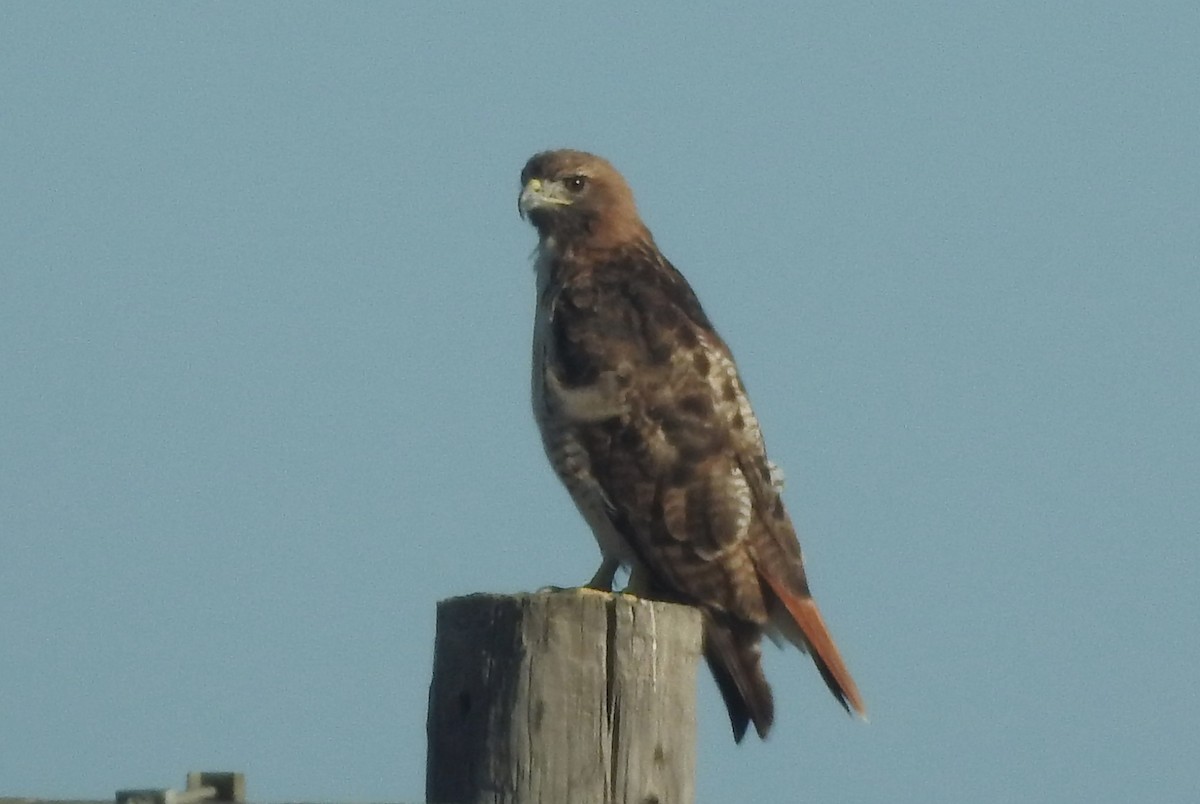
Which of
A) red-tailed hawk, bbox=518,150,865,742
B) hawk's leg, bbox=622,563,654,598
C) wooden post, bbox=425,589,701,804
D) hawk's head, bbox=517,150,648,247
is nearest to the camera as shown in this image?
wooden post, bbox=425,589,701,804

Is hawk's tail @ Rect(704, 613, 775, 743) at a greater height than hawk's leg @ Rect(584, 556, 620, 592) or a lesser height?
lesser

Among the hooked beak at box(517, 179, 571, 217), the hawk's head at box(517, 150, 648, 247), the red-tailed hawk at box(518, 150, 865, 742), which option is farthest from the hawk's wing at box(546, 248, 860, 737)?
the hooked beak at box(517, 179, 571, 217)

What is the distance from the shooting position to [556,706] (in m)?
3.93

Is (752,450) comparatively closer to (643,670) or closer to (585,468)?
(585,468)

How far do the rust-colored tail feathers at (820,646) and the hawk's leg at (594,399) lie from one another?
821 mm

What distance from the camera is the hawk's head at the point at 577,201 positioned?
7.77 m

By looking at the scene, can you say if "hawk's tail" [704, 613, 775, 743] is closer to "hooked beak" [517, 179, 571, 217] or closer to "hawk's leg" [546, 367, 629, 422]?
"hawk's leg" [546, 367, 629, 422]

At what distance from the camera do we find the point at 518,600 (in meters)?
4.03

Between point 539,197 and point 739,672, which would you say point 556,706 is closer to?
point 739,672

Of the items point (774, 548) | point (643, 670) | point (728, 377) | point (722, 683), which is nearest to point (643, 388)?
point (728, 377)

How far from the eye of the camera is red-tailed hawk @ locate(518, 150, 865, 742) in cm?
619

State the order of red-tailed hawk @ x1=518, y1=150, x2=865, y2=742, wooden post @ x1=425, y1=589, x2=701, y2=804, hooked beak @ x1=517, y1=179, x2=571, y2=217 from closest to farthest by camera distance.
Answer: wooden post @ x1=425, y1=589, x2=701, y2=804, red-tailed hawk @ x1=518, y1=150, x2=865, y2=742, hooked beak @ x1=517, y1=179, x2=571, y2=217

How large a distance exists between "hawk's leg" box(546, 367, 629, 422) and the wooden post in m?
2.64

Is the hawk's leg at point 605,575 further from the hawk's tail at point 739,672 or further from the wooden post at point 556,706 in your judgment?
the wooden post at point 556,706
